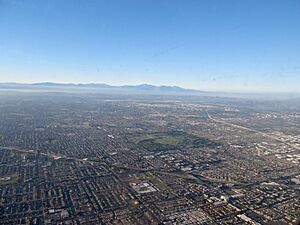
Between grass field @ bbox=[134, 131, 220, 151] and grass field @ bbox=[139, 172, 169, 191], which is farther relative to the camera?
grass field @ bbox=[134, 131, 220, 151]

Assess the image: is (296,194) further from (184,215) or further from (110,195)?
(110,195)

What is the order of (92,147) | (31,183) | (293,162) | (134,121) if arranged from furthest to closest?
1. (134,121)
2. (92,147)
3. (293,162)
4. (31,183)

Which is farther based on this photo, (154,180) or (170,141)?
(170,141)

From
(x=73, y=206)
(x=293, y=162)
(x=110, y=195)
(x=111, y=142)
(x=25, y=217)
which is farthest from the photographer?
(x=111, y=142)

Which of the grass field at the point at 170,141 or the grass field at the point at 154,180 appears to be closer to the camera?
the grass field at the point at 154,180

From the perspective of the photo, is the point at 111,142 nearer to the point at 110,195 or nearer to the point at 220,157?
the point at 220,157

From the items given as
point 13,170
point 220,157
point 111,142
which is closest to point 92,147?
point 111,142

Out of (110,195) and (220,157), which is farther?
(220,157)
